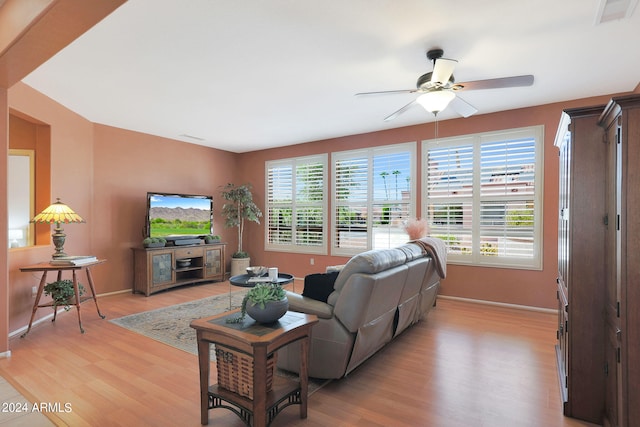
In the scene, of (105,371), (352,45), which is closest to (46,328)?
(105,371)

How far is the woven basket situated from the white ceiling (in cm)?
232

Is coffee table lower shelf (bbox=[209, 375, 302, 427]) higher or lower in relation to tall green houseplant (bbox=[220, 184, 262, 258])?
lower

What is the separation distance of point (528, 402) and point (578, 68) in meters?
3.13

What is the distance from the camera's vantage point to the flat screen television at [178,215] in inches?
222

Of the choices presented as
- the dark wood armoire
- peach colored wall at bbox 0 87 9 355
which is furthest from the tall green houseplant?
the dark wood armoire

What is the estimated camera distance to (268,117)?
501cm

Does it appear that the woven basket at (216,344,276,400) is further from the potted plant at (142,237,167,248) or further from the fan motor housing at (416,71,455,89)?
the potted plant at (142,237,167,248)

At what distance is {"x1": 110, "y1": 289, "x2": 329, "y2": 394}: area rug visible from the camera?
3.33 metres

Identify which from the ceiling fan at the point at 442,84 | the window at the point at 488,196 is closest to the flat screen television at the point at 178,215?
the window at the point at 488,196

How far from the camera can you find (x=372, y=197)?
5902 millimetres

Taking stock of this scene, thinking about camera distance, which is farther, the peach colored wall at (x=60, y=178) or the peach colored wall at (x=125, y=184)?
the peach colored wall at (x=125, y=184)

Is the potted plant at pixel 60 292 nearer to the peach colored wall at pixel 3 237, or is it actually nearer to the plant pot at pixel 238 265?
the peach colored wall at pixel 3 237

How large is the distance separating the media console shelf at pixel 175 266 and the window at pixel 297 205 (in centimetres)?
125

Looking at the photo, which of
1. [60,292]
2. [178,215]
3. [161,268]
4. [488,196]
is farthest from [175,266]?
[488,196]
